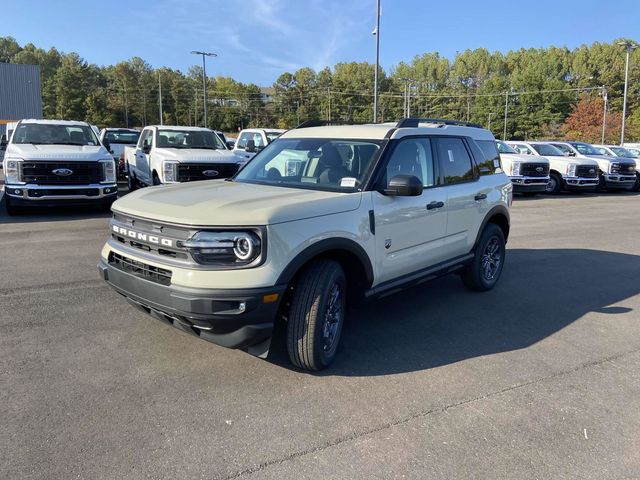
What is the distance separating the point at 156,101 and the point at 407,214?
102934 mm

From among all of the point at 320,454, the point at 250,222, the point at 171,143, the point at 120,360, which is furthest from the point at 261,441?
the point at 171,143

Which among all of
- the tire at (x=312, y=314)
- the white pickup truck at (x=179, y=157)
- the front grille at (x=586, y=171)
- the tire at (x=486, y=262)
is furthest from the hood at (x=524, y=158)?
the tire at (x=312, y=314)

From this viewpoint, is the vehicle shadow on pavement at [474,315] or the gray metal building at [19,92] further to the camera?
the gray metal building at [19,92]

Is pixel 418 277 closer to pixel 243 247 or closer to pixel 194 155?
pixel 243 247

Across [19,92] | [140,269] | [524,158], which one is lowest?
[140,269]

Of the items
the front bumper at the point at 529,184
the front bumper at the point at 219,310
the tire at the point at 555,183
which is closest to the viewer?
the front bumper at the point at 219,310

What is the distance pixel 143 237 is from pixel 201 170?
8.05 metres

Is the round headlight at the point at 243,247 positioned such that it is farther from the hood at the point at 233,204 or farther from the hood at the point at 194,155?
the hood at the point at 194,155

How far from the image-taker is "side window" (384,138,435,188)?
4.52 metres

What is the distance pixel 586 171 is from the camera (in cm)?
1988

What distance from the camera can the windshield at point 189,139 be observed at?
41.4 feet

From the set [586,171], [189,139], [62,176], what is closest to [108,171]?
[62,176]

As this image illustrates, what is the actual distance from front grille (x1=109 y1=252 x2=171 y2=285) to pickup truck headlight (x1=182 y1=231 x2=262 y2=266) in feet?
1.00

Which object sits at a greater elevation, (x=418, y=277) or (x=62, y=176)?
(x=62, y=176)
